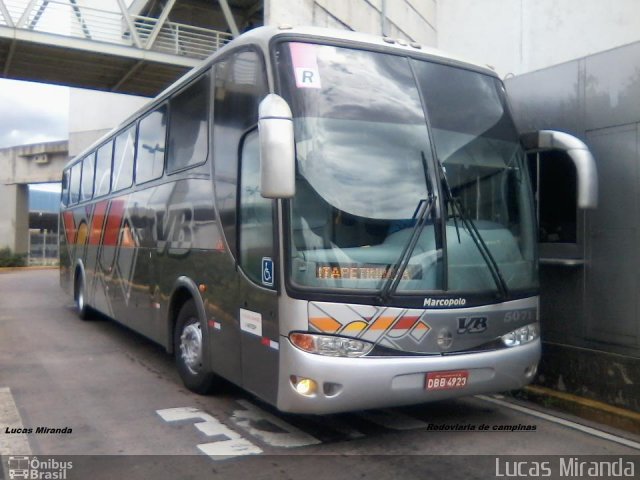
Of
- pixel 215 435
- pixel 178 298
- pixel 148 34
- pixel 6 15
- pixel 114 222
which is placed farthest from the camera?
pixel 148 34

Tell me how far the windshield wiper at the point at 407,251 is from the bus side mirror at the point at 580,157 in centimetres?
155

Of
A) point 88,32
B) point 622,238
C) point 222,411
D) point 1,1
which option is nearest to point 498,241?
point 622,238

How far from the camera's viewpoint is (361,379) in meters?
4.81

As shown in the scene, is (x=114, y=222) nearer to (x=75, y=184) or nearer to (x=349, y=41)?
(x=75, y=184)

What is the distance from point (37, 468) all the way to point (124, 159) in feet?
18.9

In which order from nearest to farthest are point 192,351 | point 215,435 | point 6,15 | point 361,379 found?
point 361,379
point 215,435
point 192,351
point 6,15

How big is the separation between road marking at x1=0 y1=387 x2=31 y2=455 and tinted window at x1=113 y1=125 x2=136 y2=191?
350 centimetres

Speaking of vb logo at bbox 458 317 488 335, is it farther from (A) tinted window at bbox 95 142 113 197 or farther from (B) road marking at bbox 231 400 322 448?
(A) tinted window at bbox 95 142 113 197

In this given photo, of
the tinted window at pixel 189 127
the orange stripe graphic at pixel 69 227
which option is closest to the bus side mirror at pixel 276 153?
the tinted window at pixel 189 127

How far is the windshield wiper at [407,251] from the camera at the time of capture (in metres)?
4.93

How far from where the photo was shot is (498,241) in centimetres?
556

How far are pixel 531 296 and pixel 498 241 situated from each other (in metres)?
0.60

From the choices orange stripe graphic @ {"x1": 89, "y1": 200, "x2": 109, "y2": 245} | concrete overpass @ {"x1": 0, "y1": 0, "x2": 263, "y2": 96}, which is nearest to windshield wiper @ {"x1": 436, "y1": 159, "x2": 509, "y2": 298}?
orange stripe graphic @ {"x1": 89, "y1": 200, "x2": 109, "y2": 245}

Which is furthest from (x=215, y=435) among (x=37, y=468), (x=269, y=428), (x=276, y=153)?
(x=276, y=153)
